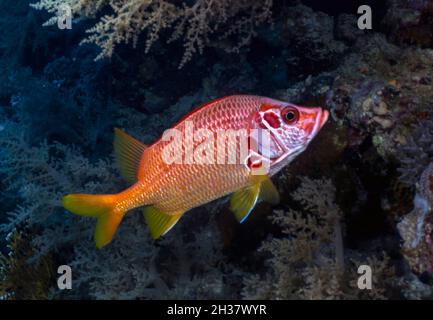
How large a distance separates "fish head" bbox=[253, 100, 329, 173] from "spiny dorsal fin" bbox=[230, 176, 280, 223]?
0.47ft

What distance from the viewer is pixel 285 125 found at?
2.36 meters

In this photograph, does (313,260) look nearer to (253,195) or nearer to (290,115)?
(253,195)

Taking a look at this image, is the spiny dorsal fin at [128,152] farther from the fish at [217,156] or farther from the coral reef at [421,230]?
the coral reef at [421,230]

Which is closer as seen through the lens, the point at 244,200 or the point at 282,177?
the point at 244,200

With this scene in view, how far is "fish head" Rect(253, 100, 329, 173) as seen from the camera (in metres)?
2.35

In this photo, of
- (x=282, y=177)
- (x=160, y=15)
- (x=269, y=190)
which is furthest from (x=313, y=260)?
(x=160, y=15)

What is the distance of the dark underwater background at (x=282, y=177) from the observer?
3121 mm

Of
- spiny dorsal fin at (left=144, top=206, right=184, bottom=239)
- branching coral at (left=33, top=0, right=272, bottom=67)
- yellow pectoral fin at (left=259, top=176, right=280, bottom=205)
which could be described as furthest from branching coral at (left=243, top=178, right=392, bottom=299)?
branching coral at (left=33, top=0, right=272, bottom=67)

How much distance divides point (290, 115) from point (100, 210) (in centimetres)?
135

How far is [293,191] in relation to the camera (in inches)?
Answer: 147

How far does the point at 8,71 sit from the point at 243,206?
339 inches

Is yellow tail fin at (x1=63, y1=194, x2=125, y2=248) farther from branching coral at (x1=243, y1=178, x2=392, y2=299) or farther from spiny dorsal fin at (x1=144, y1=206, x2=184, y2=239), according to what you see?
branching coral at (x1=243, y1=178, x2=392, y2=299)

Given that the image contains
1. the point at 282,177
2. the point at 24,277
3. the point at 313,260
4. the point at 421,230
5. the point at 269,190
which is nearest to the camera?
the point at 269,190
